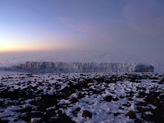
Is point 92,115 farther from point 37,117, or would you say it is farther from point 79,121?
point 37,117

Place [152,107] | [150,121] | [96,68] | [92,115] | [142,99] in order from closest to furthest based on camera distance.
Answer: [150,121]
[92,115]
[152,107]
[142,99]
[96,68]

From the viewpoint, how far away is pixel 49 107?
6125 millimetres

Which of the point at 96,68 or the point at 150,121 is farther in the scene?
the point at 96,68

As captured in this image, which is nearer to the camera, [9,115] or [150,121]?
[150,121]

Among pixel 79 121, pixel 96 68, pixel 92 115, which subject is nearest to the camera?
pixel 79 121

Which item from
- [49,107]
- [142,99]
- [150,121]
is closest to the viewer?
[150,121]

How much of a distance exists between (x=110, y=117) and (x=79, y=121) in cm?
121

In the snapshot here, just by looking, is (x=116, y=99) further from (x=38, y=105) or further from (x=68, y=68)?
(x=68, y=68)

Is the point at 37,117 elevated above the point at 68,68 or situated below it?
above

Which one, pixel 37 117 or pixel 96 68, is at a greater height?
pixel 37 117

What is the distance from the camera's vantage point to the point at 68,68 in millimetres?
37906

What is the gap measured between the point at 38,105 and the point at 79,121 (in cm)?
266

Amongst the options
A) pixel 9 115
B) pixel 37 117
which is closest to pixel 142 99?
pixel 37 117

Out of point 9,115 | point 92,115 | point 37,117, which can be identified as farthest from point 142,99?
point 9,115
